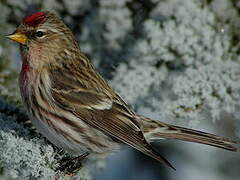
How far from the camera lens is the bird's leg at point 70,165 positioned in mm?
2900

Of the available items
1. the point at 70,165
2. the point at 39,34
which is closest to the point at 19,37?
the point at 39,34

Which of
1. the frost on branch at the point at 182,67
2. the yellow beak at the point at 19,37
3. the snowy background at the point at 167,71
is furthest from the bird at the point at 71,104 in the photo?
the frost on branch at the point at 182,67

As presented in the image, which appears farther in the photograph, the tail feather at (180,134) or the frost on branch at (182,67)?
the frost on branch at (182,67)

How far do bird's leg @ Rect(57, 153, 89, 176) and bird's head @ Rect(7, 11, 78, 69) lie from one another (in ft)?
1.87

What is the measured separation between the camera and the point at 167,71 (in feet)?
12.3

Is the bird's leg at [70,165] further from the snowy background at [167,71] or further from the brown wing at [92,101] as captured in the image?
the brown wing at [92,101]

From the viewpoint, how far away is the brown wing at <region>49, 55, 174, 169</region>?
3.15 meters

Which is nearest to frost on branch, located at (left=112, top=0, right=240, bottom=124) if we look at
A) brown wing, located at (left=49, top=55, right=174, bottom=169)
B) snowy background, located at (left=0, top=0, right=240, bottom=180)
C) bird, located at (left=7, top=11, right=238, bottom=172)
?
snowy background, located at (left=0, top=0, right=240, bottom=180)

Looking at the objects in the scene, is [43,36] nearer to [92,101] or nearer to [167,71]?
[92,101]

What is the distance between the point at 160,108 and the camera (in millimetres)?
3539

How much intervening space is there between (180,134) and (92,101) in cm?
53

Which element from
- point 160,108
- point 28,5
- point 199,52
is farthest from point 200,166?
point 28,5

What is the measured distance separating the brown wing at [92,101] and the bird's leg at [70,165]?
22cm

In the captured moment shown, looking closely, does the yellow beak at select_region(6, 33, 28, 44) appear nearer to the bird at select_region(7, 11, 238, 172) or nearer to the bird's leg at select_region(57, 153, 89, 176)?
the bird at select_region(7, 11, 238, 172)
